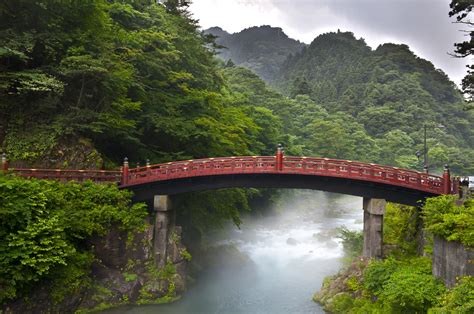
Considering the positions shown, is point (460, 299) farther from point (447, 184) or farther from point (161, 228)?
point (161, 228)

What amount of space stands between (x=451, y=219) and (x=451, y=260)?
173 centimetres

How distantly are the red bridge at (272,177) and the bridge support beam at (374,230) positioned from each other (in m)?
0.53

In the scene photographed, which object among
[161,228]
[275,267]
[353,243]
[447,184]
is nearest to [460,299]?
[447,184]

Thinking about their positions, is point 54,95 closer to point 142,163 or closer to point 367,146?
point 142,163

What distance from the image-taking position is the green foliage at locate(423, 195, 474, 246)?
52.7ft

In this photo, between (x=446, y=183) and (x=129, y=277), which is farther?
(x=129, y=277)

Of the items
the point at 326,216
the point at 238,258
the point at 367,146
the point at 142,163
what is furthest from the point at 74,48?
the point at 367,146

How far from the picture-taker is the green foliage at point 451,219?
1606 centimetres

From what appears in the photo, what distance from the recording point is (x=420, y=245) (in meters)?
22.2

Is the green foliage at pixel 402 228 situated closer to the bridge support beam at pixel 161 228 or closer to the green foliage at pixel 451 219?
the green foliage at pixel 451 219

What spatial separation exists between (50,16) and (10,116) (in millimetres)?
6990

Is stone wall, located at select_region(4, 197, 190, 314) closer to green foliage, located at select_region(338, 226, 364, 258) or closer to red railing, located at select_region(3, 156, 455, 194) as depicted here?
red railing, located at select_region(3, 156, 455, 194)

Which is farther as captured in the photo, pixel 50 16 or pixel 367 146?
pixel 367 146

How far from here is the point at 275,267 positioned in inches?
1352
